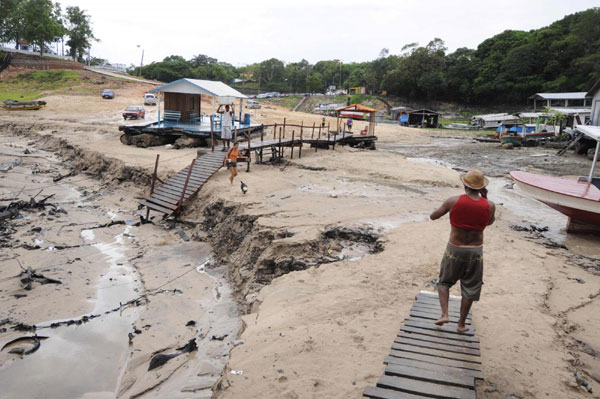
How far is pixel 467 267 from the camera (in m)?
4.93

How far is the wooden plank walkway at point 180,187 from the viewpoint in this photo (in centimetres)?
1402

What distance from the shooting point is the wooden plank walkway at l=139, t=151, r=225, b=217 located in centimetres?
1402

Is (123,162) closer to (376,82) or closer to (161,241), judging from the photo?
(161,241)

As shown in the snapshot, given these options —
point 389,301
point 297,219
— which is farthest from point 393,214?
point 389,301

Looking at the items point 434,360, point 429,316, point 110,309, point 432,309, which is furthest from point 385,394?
point 110,309

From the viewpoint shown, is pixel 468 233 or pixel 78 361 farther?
pixel 78 361

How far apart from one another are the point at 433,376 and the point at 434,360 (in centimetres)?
32

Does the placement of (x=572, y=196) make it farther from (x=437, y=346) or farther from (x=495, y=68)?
(x=495, y=68)

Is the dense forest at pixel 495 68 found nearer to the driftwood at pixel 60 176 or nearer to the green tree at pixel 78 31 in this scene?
the green tree at pixel 78 31

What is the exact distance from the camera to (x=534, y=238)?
10.7 meters

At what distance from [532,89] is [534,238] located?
62600mm

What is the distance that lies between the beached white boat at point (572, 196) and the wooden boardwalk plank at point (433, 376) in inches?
345

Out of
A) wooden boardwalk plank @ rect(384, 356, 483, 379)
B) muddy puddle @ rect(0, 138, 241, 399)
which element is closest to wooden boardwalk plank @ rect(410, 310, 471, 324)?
wooden boardwalk plank @ rect(384, 356, 483, 379)

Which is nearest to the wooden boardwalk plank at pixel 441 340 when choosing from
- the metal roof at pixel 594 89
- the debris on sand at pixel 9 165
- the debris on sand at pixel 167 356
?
the debris on sand at pixel 167 356
